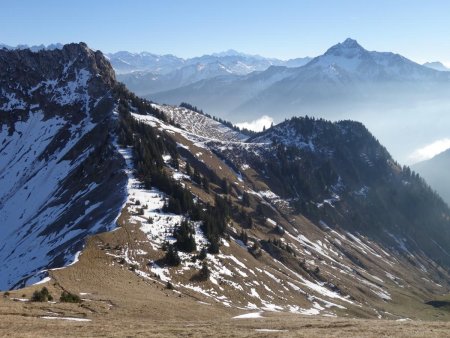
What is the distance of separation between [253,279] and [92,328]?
7142cm

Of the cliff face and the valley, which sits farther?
the cliff face

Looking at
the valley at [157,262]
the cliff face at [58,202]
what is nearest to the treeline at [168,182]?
the valley at [157,262]

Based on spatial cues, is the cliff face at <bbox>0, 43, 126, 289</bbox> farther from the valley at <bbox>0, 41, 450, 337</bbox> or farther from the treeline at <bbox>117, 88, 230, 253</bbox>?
the treeline at <bbox>117, 88, 230, 253</bbox>

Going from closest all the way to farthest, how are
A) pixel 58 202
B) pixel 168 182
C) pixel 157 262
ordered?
pixel 157 262 → pixel 168 182 → pixel 58 202

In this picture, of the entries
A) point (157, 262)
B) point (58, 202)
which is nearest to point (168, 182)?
point (58, 202)

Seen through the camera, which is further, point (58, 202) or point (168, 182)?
point (58, 202)

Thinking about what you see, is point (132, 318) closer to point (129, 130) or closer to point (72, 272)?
point (72, 272)

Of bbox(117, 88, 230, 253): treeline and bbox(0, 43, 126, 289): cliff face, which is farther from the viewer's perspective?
bbox(117, 88, 230, 253): treeline

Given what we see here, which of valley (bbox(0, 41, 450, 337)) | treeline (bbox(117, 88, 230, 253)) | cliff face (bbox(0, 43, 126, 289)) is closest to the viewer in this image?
valley (bbox(0, 41, 450, 337))

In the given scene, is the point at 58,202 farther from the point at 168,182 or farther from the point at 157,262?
the point at 157,262

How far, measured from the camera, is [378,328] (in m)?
47.3

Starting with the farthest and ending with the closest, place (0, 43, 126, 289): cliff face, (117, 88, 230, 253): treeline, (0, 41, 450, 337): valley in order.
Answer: (117, 88, 230, 253): treeline → (0, 43, 126, 289): cliff face → (0, 41, 450, 337): valley

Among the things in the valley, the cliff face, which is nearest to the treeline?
the valley

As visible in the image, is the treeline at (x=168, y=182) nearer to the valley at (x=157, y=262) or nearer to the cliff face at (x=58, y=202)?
the valley at (x=157, y=262)
